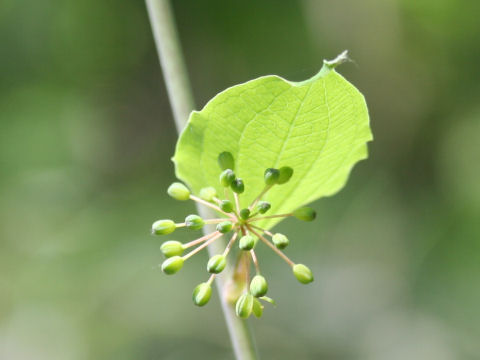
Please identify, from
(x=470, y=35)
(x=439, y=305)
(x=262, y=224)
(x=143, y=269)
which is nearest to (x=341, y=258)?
(x=439, y=305)

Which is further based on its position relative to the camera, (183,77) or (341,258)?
(341,258)

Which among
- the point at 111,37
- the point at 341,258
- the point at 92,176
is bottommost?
the point at 341,258

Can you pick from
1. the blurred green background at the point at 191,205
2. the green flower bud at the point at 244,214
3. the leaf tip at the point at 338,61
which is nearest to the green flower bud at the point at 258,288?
the green flower bud at the point at 244,214

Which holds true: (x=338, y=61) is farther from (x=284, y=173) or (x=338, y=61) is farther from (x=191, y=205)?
(x=191, y=205)

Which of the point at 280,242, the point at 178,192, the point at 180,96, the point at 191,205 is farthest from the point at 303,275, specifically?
the point at 191,205

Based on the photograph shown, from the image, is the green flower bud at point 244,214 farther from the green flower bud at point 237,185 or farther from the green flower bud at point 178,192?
the green flower bud at point 178,192

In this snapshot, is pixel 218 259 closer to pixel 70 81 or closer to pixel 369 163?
pixel 369 163

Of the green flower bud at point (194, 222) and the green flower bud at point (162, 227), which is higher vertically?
the green flower bud at point (162, 227)

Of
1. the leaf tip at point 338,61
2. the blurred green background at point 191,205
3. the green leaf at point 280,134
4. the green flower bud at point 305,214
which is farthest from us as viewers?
the blurred green background at point 191,205
